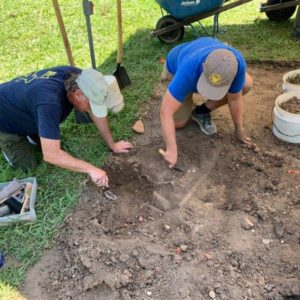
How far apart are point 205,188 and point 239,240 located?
1.93 feet

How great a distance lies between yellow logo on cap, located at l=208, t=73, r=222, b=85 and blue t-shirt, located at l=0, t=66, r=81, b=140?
3.58ft

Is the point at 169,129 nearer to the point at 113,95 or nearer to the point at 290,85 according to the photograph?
the point at 113,95

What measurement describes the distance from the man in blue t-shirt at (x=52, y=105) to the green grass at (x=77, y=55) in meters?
0.45

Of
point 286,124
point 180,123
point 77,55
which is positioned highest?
point 286,124

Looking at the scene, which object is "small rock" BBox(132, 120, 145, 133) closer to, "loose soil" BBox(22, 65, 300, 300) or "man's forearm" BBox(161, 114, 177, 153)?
"loose soil" BBox(22, 65, 300, 300)

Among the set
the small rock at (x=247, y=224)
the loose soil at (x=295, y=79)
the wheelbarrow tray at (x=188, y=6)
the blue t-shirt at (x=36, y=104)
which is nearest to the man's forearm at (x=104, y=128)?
the blue t-shirt at (x=36, y=104)

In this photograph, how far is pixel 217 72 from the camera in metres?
2.73

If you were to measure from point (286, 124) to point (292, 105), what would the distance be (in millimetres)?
259

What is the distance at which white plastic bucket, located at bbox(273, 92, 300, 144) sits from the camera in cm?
356

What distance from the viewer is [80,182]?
3393 mm

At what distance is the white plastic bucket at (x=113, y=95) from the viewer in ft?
11.8

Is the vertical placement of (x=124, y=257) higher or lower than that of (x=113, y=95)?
lower

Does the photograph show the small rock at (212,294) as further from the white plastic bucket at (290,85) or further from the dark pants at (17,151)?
the white plastic bucket at (290,85)

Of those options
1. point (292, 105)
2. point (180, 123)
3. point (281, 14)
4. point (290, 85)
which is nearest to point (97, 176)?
point (180, 123)
